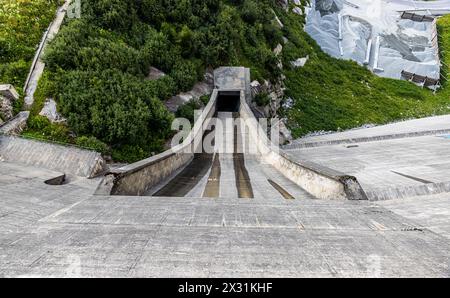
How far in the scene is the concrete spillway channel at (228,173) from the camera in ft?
26.9

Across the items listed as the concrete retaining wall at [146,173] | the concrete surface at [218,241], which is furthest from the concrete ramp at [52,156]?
the concrete surface at [218,241]

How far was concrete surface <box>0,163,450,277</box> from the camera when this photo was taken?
3.86m

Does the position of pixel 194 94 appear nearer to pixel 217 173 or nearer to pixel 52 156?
pixel 217 173

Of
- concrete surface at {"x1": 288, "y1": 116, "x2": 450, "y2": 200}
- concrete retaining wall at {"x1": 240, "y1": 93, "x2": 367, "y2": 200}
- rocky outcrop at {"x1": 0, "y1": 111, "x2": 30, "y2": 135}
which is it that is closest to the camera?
concrete retaining wall at {"x1": 240, "y1": 93, "x2": 367, "y2": 200}

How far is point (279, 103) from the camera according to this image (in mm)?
29141

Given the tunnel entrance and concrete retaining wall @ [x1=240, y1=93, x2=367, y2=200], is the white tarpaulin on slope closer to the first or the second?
the tunnel entrance

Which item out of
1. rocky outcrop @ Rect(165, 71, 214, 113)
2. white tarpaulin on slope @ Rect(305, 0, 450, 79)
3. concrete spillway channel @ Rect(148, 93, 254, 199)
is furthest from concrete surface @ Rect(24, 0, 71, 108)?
white tarpaulin on slope @ Rect(305, 0, 450, 79)

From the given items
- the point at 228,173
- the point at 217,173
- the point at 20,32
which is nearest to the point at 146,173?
the point at 217,173

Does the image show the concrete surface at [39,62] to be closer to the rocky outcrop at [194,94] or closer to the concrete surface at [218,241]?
the rocky outcrop at [194,94]

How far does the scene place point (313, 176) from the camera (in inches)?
373

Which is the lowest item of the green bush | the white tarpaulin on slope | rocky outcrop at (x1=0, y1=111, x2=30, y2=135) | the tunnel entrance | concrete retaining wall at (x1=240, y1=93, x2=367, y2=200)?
concrete retaining wall at (x1=240, y1=93, x2=367, y2=200)

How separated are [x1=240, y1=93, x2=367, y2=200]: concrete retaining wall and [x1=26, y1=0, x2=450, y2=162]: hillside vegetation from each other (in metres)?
6.25

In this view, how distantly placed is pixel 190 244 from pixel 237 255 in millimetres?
802
